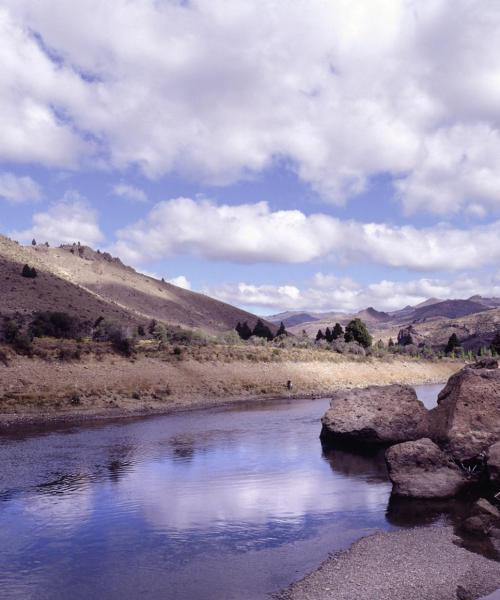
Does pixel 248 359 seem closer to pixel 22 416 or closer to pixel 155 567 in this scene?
pixel 22 416

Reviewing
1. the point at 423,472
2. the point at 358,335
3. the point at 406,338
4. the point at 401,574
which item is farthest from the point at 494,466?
the point at 406,338

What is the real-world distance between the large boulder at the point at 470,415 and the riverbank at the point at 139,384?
24.8 metres

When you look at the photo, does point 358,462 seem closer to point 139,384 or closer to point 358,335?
point 139,384

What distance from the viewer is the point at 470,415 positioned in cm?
2136

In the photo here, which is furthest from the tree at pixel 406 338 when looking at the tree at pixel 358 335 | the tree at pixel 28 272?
the tree at pixel 28 272

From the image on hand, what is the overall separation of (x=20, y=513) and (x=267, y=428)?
64.2ft

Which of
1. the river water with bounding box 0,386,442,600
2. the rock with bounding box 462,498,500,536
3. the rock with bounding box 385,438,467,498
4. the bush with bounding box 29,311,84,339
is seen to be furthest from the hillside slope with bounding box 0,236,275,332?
the rock with bounding box 462,498,500,536

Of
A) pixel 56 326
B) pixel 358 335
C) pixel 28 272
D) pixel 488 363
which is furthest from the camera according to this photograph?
pixel 28 272

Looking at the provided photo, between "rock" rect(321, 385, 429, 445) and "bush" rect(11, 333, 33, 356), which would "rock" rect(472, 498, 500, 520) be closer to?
"rock" rect(321, 385, 429, 445)

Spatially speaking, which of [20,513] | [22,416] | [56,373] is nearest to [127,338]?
[56,373]

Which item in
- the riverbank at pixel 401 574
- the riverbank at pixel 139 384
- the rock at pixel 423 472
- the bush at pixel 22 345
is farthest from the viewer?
the bush at pixel 22 345

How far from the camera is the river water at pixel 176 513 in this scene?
38.2 ft

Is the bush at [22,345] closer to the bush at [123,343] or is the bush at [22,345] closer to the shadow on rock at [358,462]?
the bush at [123,343]

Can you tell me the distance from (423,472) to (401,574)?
7390 mm
